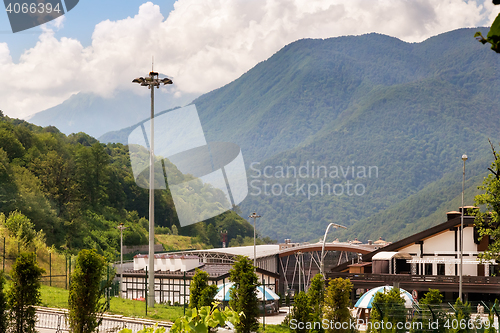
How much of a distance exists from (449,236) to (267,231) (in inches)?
5335

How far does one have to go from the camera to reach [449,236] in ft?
113

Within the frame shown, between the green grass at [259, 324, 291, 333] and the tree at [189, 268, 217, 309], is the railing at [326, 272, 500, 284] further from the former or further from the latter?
the tree at [189, 268, 217, 309]

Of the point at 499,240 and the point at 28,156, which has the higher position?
the point at 28,156

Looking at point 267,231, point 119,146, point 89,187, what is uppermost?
point 119,146

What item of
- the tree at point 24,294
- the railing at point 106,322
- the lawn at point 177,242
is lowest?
the lawn at point 177,242

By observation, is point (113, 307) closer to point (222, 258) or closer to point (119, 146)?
point (222, 258)

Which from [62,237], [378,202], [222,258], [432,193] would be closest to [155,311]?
[222,258]

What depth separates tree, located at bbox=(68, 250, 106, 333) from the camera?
1340 cm

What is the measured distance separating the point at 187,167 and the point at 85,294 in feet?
161

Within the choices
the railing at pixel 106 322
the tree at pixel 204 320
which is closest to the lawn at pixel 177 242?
the railing at pixel 106 322

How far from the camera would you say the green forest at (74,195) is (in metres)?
60.2
